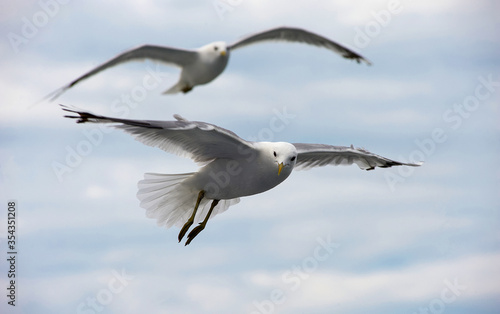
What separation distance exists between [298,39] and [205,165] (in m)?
4.51

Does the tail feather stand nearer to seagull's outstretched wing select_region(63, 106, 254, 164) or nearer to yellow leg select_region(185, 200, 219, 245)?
yellow leg select_region(185, 200, 219, 245)

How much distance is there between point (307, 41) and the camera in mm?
10812

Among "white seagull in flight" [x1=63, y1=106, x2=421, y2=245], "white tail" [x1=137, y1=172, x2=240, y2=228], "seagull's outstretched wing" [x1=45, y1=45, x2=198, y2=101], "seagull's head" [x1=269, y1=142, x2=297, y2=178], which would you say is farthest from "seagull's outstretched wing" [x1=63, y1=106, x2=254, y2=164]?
"seagull's outstretched wing" [x1=45, y1=45, x2=198, y2=101]

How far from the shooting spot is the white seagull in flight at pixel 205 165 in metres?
5.98

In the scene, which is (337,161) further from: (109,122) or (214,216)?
(109,122)

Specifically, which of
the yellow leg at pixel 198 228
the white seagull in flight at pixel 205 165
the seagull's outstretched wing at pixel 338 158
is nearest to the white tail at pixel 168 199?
the white seagull in flight at pixel 205 165

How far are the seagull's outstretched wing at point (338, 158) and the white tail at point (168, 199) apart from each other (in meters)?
1.09

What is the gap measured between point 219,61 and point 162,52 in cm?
77

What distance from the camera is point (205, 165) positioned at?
6773 mm

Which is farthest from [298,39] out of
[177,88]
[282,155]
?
[282,155]

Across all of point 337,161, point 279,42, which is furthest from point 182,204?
point 279,42

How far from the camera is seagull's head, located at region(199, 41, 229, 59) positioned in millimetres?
9914

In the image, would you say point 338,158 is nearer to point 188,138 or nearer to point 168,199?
point 168,199

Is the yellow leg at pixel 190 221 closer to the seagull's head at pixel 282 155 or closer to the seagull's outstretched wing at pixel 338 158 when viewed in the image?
the seagull's head at pixel 282 155
